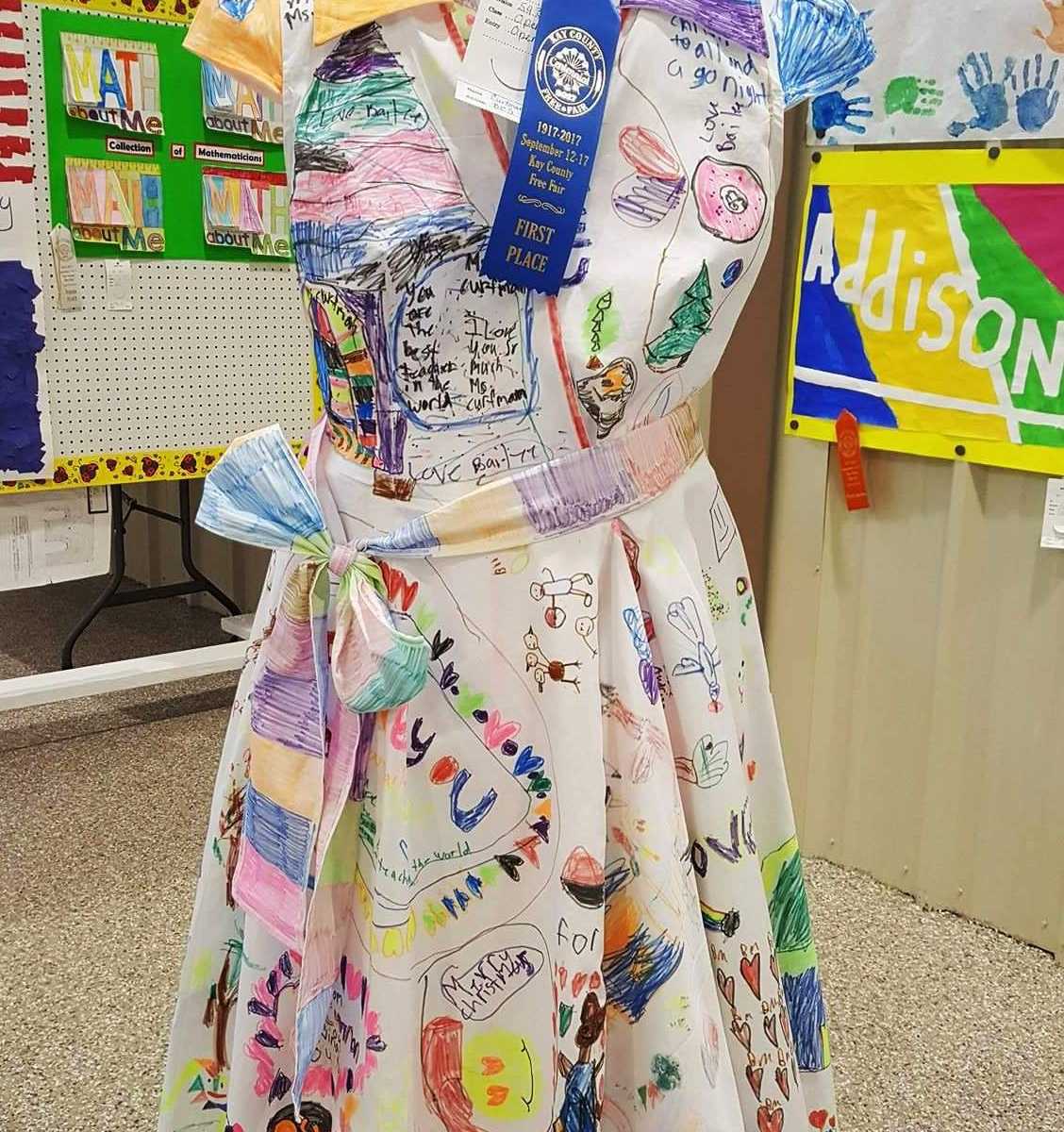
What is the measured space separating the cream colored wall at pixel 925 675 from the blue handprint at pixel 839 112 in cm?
11

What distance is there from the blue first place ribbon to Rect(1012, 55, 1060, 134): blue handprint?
3.92 ft

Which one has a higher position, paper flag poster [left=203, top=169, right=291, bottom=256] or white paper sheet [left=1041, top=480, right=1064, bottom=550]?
paper flag poster [left=203, top=169, right=291, bottom=256]

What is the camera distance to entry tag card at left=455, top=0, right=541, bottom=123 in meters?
0.85

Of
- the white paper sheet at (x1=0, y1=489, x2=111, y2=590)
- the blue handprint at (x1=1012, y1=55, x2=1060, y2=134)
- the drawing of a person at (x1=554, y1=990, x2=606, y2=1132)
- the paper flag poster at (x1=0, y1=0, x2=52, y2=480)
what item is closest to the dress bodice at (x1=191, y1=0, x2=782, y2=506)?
the drawing of a person at (x1=554, y1=990, x2=606, y2=1132)

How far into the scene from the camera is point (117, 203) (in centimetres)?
251

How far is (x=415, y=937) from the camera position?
97 centimetres

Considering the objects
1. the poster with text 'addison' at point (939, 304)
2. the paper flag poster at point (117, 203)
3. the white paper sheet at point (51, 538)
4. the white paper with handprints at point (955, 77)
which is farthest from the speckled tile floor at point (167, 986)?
the white paper with handprints at point (955, 77)

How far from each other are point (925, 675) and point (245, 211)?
1682 mm

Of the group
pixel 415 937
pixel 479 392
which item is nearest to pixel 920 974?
pixel 415 937

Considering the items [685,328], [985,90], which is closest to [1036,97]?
[985,90]

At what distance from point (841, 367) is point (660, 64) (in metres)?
1.31

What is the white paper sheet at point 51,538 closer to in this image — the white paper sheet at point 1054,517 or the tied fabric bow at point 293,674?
the tied fabric bow at point 293,674

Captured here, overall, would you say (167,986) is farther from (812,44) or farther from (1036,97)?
(1036,97)

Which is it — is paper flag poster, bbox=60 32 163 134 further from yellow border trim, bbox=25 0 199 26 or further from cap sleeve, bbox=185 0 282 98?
cap sleeve, bbox=185 0 282 98
